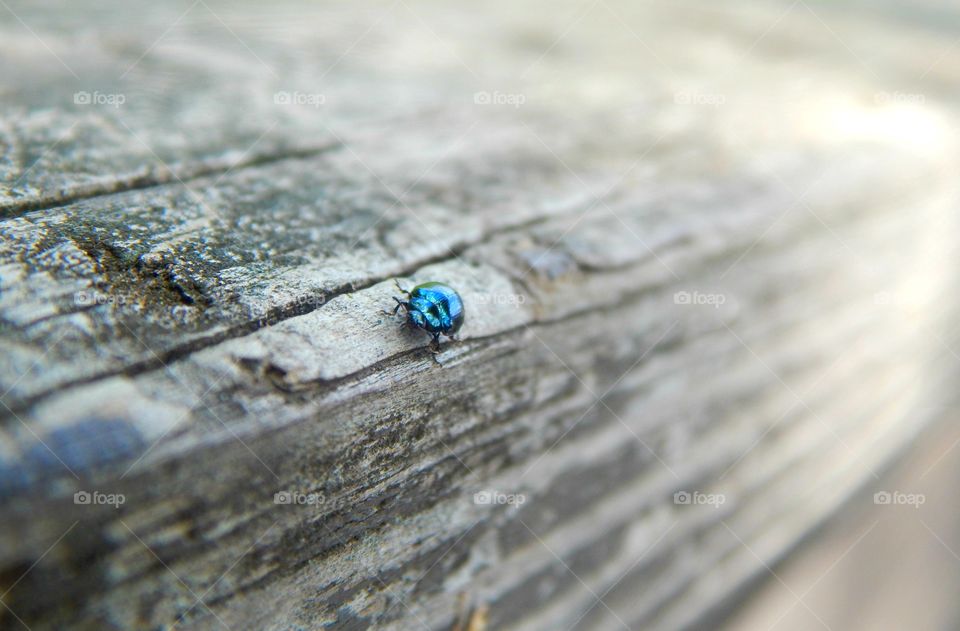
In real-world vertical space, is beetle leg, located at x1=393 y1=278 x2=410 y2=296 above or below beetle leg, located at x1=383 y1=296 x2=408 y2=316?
above

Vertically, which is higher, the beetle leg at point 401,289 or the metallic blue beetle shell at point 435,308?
the beetle leg at point 401,289

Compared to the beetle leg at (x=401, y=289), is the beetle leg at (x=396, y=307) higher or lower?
lower

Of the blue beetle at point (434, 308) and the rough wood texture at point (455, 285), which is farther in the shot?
the blue beetle at point (434, 308)

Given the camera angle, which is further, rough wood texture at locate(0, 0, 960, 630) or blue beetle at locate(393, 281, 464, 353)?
blue beetle at locate(393, 281, 464, 353)

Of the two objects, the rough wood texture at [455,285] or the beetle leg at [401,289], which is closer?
the rough wood texture at [455,285]

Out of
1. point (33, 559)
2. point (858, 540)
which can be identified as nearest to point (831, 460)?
point (858, 540)
